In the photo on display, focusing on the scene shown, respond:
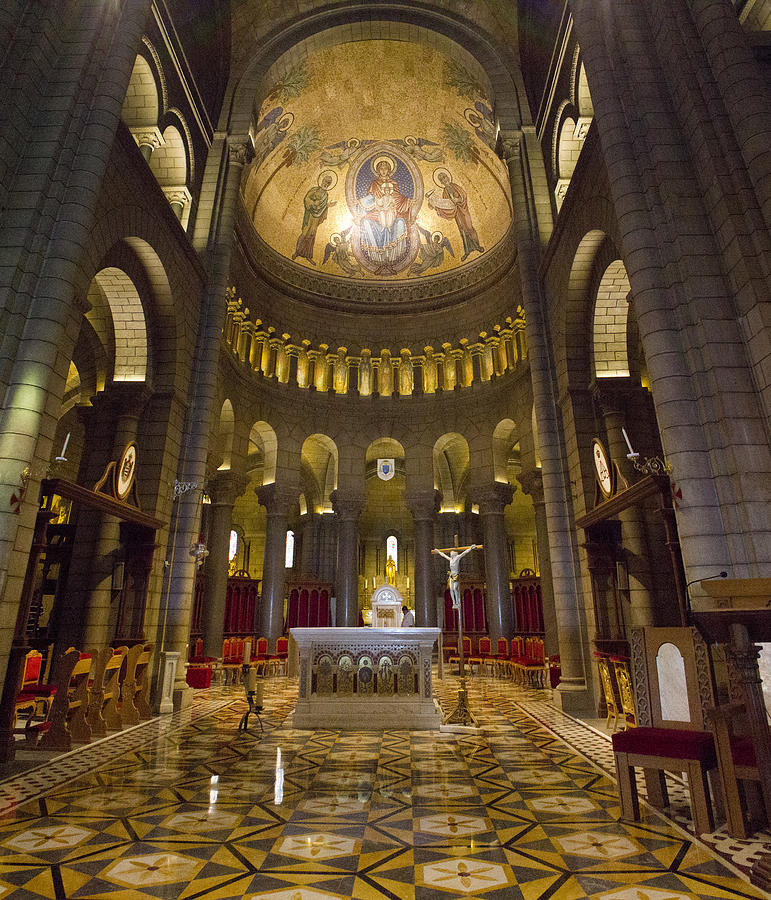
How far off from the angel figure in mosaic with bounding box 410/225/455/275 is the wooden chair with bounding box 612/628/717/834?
1807 centimetres

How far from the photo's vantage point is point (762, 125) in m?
6.11

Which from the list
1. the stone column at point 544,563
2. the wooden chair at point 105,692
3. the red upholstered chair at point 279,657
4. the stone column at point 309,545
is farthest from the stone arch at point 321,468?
the wooden chair at point 105,692

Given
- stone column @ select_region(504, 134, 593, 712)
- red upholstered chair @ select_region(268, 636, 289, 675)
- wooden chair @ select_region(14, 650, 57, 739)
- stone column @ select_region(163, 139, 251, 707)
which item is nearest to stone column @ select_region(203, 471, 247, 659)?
red upholstered chair @ select_region(268, 636, 289, 675)

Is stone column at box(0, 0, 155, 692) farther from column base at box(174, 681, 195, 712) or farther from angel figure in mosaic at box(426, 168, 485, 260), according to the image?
angel figure in mosaic at box(426, 168, 485, 260)

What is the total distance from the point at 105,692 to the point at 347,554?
10.7 m

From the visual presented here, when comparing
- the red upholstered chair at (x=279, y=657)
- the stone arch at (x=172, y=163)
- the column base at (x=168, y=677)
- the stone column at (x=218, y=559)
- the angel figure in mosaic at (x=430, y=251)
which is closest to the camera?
the column base at (x=168, y=677)

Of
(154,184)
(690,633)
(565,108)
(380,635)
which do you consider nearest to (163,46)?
(154,184)

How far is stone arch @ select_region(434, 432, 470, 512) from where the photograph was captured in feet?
72.6

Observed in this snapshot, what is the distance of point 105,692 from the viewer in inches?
299

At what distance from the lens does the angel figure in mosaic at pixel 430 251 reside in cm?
2064

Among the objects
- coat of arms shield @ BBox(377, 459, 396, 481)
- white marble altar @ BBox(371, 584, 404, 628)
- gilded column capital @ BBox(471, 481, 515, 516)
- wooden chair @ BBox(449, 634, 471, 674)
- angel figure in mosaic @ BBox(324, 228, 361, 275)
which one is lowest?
wooden chair @ BBox(449, 634, 471, 674)

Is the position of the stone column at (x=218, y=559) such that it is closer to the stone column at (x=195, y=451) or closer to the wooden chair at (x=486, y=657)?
the stone column at (x=195, y=451)

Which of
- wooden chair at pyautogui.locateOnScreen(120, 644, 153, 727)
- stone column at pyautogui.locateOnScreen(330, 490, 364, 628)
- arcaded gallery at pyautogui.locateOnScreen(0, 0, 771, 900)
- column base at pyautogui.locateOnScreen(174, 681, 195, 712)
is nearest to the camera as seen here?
arcaded gallery at pyautogui.locateOnScreen(0, 0, 771, 900)

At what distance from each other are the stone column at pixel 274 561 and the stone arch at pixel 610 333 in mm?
10612
